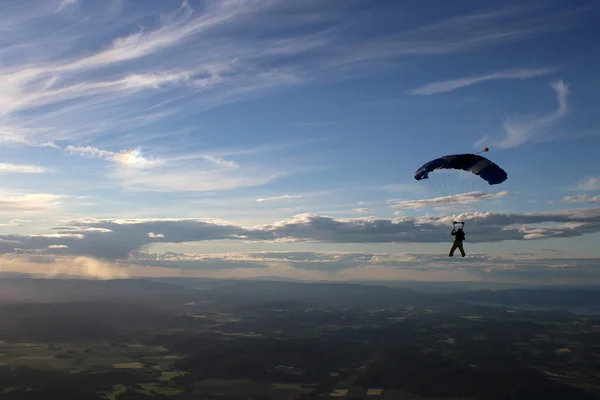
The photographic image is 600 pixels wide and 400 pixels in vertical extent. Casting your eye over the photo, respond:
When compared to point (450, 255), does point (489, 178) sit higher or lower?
higher

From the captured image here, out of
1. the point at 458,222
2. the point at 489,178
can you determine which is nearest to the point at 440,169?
the point at 489,178

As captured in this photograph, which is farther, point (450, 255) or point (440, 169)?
point (440, 169)

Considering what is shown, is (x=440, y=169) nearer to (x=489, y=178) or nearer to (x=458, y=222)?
(x=489, y=178)

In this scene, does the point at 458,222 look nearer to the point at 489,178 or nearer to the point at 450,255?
the point at 450,255

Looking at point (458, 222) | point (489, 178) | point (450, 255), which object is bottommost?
point (450, 255)
